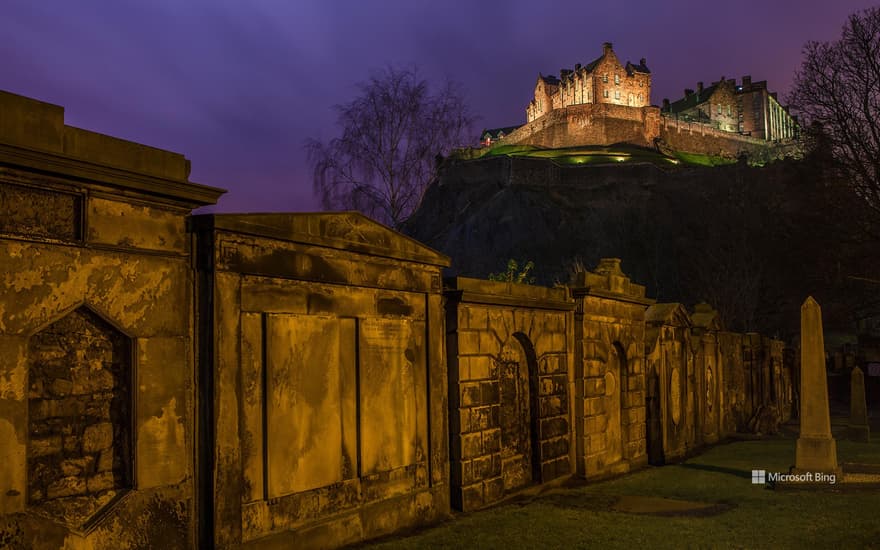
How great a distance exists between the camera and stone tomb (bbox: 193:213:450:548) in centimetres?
607

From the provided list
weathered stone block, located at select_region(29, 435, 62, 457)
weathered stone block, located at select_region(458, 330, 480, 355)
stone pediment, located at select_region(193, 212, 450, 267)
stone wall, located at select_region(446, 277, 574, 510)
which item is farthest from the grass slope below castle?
weathered stone block, located at select_region(29, 435, 62, 457)

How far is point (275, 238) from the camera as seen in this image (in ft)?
21.9

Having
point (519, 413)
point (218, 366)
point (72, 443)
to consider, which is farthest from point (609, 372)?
point (72, 443)

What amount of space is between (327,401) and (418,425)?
171 centimetres

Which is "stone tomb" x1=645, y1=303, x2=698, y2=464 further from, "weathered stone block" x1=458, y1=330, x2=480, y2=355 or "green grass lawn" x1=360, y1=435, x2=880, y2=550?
"weathered stone block" x1=458, y1=330, x2=480, y2=355

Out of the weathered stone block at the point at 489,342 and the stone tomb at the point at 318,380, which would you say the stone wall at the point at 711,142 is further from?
the stone tomb at the point at 318,380

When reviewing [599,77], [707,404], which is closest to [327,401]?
[707,404]

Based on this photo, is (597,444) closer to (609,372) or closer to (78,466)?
(609,372)

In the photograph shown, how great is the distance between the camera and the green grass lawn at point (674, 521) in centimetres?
755

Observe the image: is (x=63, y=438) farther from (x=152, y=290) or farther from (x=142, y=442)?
(x=152, y=290)

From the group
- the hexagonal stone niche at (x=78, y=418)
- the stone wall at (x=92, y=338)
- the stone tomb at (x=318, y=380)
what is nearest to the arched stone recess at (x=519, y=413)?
the stone tomb at (x=318, y=380)

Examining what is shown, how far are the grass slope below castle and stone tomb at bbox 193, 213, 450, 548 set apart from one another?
72377 millimetres

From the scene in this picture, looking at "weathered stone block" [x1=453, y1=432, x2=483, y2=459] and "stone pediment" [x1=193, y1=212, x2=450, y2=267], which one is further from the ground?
"stone pediment" [x1=193, y1=212, x2=450, y2=267]

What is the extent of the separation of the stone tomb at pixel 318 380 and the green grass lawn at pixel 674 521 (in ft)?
2.33
